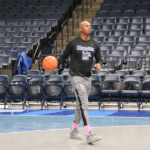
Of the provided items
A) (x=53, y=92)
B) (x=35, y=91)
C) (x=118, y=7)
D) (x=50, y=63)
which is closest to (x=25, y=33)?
(x=118, y=7)

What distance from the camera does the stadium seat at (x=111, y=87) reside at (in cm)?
1036

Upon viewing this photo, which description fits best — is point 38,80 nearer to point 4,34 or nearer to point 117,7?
point 4,34

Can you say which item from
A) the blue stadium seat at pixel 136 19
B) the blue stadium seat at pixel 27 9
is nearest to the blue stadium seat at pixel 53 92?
the blue stadium seat at pixel 136 19

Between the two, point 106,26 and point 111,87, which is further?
point 106,26

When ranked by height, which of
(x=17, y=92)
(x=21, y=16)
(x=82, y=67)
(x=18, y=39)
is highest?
(x=21, y=16)

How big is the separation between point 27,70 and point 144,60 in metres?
4.21

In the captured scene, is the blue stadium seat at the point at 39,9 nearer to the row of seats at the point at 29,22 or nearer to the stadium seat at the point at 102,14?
the row of seats at the point at 29,22

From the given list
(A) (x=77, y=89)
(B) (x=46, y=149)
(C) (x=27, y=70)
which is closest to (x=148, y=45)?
(C) (x=27, y=70)

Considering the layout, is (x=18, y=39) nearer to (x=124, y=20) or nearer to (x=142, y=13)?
(x=124, y=20)

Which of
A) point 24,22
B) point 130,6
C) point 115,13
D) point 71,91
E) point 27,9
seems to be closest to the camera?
point 71,91

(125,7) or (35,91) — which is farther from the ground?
(125,7)

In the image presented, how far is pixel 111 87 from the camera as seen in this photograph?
10750 mm

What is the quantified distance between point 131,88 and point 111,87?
63cm

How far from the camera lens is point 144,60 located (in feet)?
40.3
